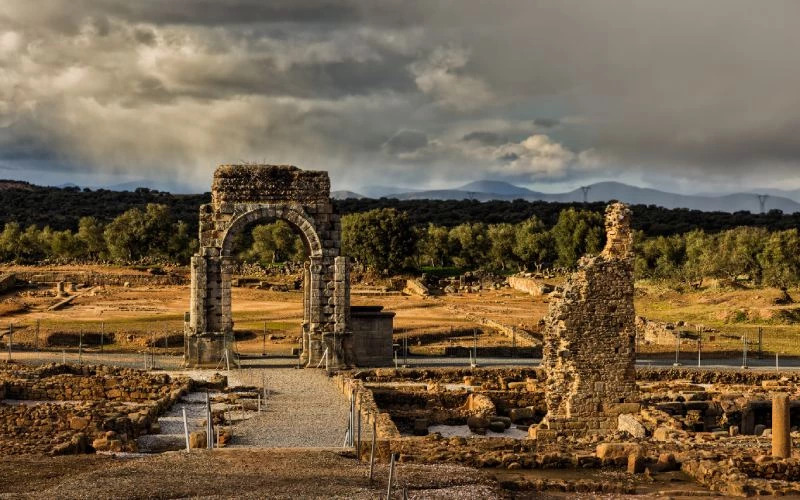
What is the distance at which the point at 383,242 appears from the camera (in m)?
86.0

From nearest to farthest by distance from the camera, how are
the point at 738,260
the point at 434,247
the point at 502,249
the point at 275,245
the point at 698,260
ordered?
the point at 738,260
the point at 698,260
the point at 275,245
the point at 434,247
the point at 502,249

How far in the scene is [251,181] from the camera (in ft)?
121

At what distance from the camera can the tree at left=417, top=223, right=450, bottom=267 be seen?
331 ft

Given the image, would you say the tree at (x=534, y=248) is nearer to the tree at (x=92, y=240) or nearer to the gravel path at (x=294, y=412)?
the tree at (x=92, y=240)

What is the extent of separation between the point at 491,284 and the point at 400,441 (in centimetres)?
6474

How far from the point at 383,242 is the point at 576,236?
57.1 feet

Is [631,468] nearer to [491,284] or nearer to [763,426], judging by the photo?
[763,426]

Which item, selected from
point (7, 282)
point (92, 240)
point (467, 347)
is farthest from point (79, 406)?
point (92, 240)

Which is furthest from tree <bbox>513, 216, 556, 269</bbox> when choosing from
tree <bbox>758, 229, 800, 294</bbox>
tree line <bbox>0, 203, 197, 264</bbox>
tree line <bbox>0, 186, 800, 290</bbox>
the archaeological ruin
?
the archaeological ruin

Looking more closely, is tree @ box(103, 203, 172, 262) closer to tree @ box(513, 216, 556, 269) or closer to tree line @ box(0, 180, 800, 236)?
tree line @ box(0, 180, 800, 236)

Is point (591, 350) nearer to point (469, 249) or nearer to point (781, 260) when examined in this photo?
point (781, 260)

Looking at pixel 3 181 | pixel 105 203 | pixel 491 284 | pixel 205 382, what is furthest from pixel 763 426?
pixel 3 181

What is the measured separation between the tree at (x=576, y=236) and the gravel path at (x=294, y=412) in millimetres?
56315

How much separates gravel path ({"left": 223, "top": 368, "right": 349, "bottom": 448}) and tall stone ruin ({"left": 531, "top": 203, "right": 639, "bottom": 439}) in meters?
5.25
